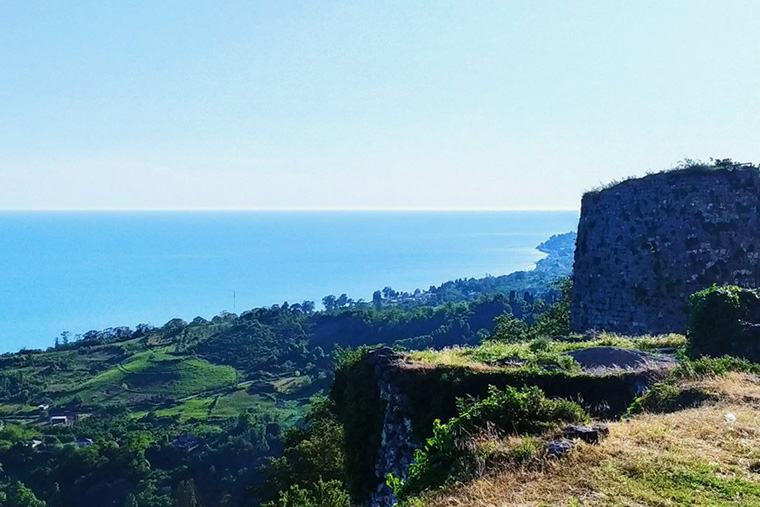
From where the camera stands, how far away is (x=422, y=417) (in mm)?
9031

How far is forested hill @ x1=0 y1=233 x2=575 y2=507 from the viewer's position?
164ft

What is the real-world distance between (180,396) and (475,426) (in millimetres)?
79430

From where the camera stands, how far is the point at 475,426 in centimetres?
637

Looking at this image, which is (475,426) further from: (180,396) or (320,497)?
(180,396)

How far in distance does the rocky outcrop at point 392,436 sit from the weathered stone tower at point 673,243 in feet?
31.2

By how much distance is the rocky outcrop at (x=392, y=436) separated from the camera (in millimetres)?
9086

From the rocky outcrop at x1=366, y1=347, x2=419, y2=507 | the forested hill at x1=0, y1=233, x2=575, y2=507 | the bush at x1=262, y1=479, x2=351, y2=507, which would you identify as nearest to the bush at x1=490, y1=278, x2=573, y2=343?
the bush at x1=262, y1=479, x2=351, y2=507

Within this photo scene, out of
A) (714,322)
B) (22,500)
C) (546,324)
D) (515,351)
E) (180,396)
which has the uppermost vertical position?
(714,322)

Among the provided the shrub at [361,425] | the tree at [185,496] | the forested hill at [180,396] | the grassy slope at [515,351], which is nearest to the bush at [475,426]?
the grassy slope at [515,351]

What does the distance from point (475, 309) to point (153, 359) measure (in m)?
51.1

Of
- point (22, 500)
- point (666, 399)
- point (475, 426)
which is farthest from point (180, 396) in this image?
point (475, 426)

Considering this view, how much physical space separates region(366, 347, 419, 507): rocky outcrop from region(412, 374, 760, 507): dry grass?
3596mm

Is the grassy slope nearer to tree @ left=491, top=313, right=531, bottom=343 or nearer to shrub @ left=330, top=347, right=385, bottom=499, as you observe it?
shrub @ left=330, top=347, right=385, bottom=499

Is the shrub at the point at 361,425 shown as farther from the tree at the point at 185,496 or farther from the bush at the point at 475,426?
the tree at the point at 185,496
